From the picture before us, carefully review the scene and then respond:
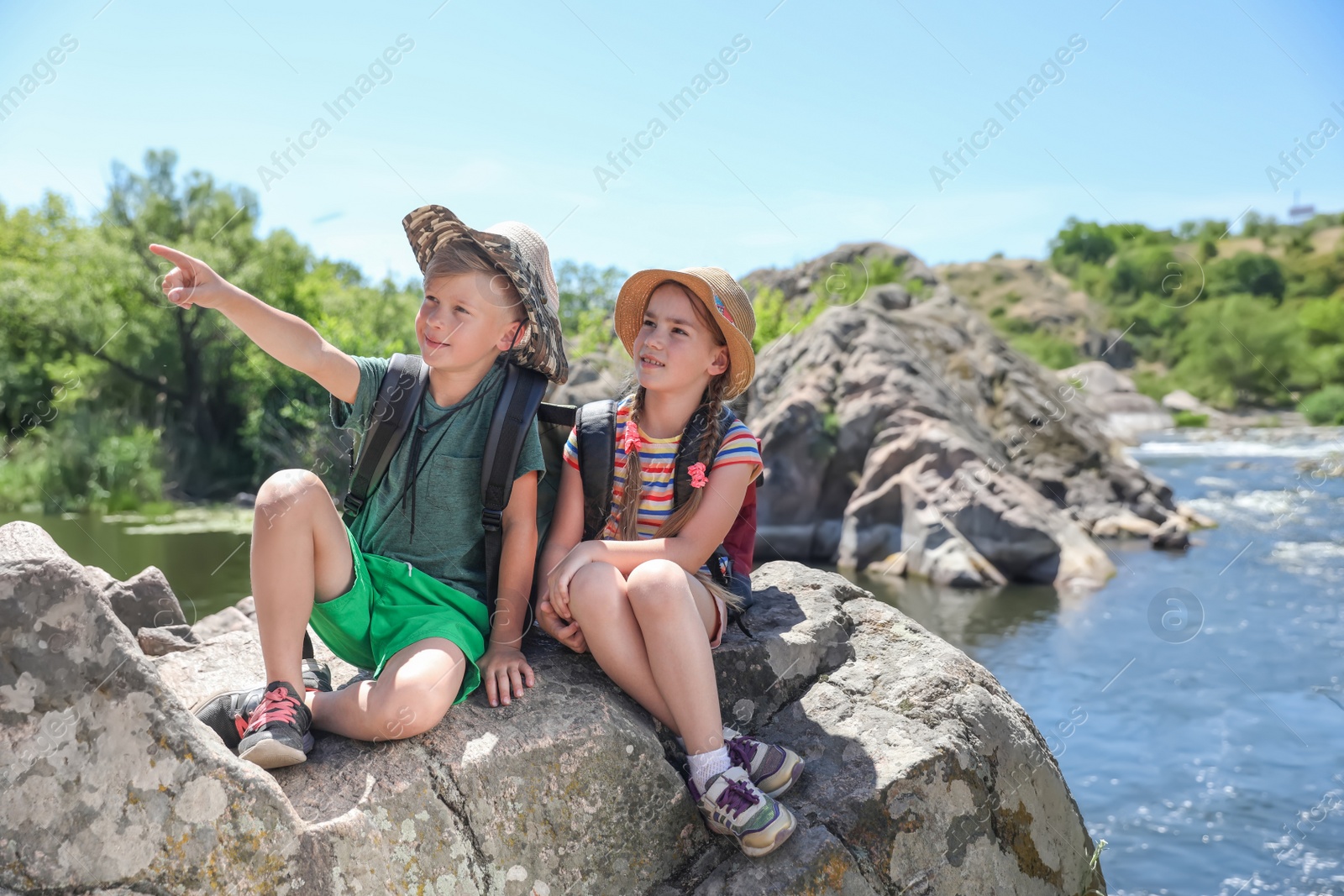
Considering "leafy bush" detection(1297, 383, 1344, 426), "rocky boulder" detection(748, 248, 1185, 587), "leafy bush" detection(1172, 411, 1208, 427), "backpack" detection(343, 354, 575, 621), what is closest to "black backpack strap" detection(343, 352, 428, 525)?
"backpack" detection(343, 354, 575, 621)

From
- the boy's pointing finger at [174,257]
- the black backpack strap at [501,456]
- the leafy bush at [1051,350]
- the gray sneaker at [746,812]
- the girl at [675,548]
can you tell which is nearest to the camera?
the boy's pointing finger at [174,257]

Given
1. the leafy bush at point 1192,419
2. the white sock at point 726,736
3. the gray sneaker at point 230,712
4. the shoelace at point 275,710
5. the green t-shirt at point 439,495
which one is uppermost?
the green t-shirt at point 439,495

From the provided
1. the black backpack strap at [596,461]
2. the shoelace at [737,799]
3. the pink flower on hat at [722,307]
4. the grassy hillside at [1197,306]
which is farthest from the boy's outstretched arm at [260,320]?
the grassy hillside at [1197,306]

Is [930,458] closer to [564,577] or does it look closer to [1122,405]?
[564,577]

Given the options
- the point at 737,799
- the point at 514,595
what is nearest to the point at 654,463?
the point at 514,595

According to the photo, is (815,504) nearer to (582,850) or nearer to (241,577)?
(241,577)

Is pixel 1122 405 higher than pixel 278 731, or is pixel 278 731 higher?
pixel 278 731

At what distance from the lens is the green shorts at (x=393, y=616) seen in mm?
3020

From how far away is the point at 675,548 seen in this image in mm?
3258

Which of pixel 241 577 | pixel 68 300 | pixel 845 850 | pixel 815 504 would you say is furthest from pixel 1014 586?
pixel 68 300

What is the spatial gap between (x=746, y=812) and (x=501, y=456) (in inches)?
50.7

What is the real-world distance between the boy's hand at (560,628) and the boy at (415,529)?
0.27ft

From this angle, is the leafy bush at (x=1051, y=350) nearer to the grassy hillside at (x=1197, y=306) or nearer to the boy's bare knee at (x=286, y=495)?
the grassy hillside at (x=1197, y=306)

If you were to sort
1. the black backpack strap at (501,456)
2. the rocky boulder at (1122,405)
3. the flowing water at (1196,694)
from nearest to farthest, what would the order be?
the black backpack strap at (501,456) < the flowing water at (1196,694) < the rocky boulder at (1122,405)
